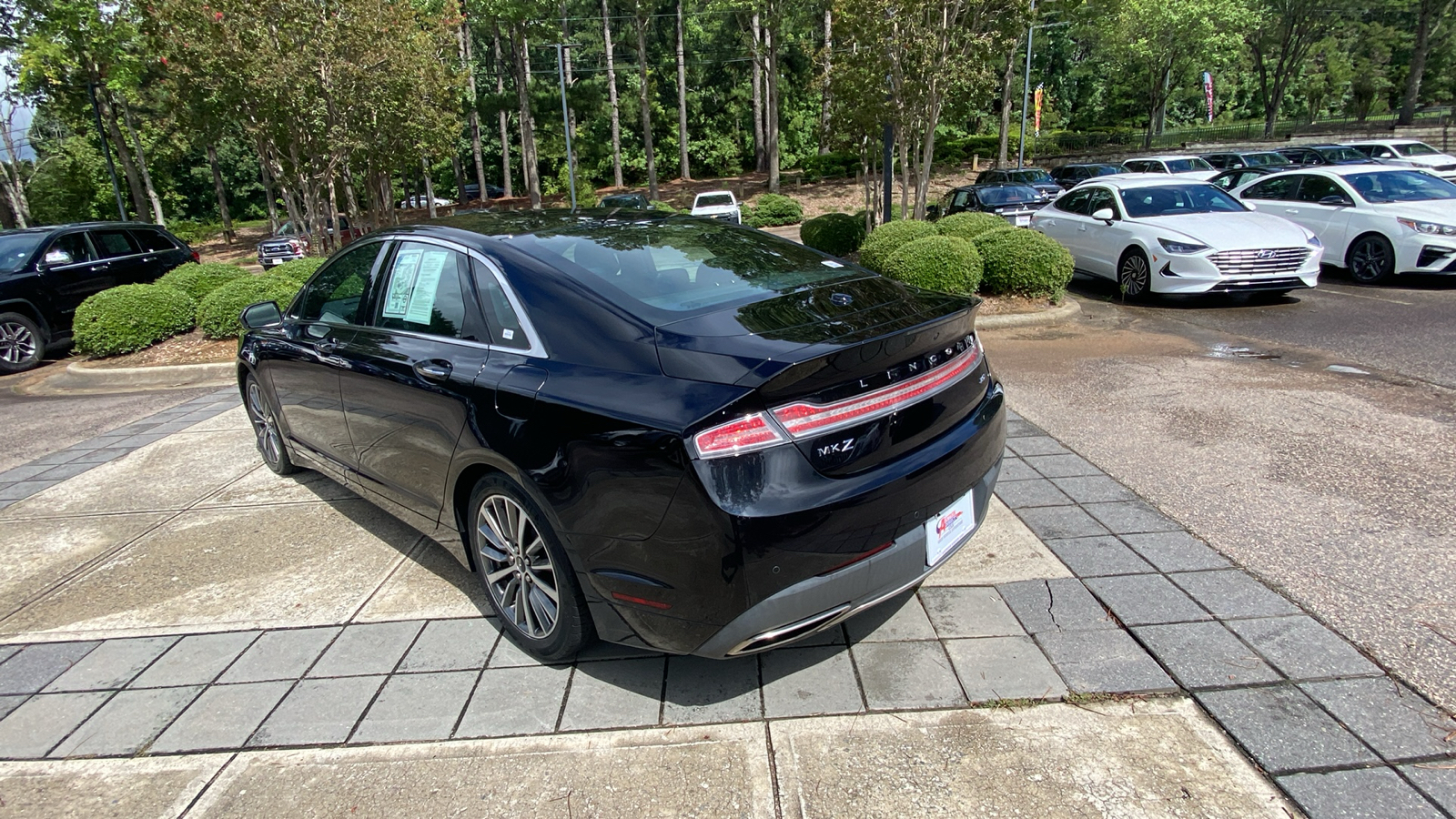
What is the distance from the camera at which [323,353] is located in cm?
395

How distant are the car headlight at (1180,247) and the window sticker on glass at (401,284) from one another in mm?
8691

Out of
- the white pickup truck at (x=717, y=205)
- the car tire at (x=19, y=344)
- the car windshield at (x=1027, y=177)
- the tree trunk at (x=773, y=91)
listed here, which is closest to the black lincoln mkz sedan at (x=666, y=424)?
the car tire at (x=19, y=344)

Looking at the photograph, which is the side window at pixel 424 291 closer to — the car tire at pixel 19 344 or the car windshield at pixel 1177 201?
the car windshield at pixel 1177 201

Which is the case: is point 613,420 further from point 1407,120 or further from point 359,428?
point 1407,120

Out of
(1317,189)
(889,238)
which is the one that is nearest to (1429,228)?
(1317,189)

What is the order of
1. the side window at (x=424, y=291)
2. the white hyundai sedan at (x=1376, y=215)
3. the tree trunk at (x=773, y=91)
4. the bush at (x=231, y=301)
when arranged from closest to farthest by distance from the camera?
the side window at (x=424, y=291) < the bush at (x=231, y=301) < the white hyundai sedan at (x=1376, y=215) < the tree trunk at (x=773, y=91)

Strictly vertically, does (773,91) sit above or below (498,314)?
above

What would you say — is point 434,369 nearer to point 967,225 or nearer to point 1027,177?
point 967,225

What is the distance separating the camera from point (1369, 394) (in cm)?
562

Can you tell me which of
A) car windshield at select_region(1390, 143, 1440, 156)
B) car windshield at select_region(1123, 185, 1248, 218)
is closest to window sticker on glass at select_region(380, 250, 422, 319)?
car windshield at select_region(1123, 185, 1248, 218)

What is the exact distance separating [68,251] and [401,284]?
33.1 feet

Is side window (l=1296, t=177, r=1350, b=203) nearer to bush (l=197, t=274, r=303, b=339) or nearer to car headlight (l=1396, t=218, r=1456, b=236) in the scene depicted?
car headlight (l=1396, t=218, r=1456, b=236)

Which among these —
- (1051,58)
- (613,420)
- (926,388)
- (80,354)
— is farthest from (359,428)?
(1051,58)

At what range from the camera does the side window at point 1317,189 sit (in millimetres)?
10641
